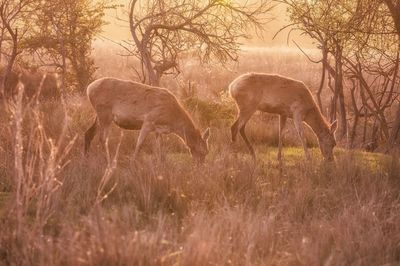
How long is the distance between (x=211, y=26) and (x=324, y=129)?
172 inches

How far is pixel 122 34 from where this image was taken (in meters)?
121

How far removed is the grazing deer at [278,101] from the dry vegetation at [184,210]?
92 cm

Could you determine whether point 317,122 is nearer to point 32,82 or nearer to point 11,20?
point 11,20

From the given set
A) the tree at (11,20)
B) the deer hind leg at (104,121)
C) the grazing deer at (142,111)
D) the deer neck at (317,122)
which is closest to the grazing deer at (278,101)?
the deer neck at (317,122)

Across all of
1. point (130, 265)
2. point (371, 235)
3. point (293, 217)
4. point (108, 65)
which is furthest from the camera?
point (108, 65)

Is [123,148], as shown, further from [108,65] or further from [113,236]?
[108,65]

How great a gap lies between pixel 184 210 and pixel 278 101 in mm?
6144

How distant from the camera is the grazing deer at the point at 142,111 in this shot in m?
11.5

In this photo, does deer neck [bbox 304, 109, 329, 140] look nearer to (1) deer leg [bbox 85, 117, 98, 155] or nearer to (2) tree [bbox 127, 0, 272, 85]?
(2) tree [bbox 127, 0, 272, 85]

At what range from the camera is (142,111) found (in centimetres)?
1145

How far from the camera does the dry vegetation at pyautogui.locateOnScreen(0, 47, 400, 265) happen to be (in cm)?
511

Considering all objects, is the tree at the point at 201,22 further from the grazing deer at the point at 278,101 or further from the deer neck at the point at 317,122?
the deer neck at the point at 317,122

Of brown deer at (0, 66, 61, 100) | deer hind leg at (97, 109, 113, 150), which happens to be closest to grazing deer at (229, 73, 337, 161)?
deer hind leg at (97, 109, 113, 150)

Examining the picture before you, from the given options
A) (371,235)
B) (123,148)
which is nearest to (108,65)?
(123,148)
